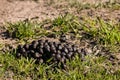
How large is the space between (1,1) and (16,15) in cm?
51

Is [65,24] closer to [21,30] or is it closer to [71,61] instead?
[21,30]

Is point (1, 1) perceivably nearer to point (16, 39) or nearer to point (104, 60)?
point (16, 39)

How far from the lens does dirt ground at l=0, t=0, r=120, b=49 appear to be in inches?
224

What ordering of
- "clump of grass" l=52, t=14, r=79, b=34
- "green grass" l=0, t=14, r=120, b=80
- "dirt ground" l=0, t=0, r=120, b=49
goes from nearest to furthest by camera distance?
1. "green grass" l=0, t=14, r=120, b=80
2. "clump of grass" l=52, t=14, r=79, b=34
3. "dirt ground" l=0, t=0, r=120, b=49

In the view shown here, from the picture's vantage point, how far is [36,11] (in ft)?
19.2

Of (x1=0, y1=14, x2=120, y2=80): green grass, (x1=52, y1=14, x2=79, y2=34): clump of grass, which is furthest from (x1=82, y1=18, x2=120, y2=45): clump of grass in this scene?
(x1=52, y1=14, x2=79, y2=34): clump of grass

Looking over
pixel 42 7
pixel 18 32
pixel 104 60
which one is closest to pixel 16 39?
pixel 18 32

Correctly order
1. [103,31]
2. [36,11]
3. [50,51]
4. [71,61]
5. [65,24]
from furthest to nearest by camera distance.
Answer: [36,11] → [65,24] → [103,31] → [50,51] → [71,61]

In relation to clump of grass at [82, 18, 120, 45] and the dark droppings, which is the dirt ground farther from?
the dark droppings

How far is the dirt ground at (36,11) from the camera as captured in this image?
18.6 feet

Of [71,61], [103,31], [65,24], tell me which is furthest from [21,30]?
[103,31]

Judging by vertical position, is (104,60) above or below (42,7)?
below

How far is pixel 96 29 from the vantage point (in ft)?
17.2

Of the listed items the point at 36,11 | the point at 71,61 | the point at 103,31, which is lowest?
the point at 71,61
